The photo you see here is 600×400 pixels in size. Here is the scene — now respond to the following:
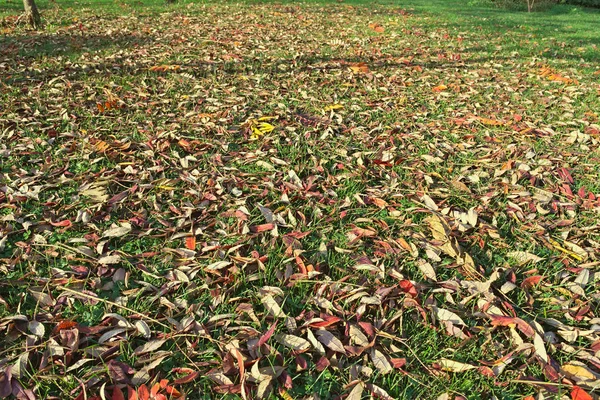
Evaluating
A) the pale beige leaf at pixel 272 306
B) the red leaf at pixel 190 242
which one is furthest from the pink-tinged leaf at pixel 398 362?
the red leaf at pixel 190 242

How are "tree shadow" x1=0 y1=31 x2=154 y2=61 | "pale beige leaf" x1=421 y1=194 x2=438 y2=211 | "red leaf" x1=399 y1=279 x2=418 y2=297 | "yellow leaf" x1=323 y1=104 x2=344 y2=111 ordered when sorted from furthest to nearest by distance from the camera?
"tree shadow" x1=0 y1=31 x2=154 y2=61 < "yellow leaf" x1=323 y1=104 x2=344 y2=111 < "pale beige leaf" x1=421 y1=194 x2=438 y2=211 < "red leaf" x1=399 y1=279 x2=418 y2=297

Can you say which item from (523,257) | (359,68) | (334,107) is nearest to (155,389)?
(523,257)

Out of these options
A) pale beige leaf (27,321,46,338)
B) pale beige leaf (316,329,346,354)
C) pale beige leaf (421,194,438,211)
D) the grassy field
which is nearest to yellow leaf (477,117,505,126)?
the grassy field

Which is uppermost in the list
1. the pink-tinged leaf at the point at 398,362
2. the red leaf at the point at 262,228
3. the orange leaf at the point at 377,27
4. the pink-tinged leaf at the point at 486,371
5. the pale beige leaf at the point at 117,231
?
the orange leaf at the point at 377,27

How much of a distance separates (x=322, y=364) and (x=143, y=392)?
0.82m

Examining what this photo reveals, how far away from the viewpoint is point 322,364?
77.2 inches

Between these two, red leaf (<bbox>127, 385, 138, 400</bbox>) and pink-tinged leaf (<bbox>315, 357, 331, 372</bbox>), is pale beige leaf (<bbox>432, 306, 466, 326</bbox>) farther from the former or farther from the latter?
red leaf (<bbox>127, 385, 138, 400</bbox>)

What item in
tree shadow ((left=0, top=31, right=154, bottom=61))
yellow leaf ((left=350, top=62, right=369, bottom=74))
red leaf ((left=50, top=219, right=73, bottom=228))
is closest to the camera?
red leaf ((left=50, top=219, right=73, bottom=228))

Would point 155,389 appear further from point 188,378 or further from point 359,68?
point 359,68

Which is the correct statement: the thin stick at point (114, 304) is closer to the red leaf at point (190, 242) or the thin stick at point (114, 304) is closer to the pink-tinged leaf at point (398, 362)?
the red leaf at point (190, 242)

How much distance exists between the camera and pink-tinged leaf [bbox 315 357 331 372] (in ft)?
6.38

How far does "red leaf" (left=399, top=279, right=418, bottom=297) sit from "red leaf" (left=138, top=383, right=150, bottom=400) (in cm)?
143

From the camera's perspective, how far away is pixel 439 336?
214 cm

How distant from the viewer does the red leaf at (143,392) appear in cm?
178
